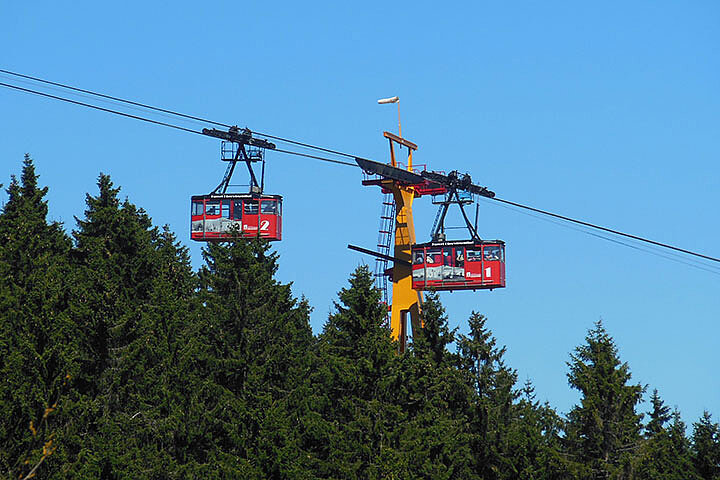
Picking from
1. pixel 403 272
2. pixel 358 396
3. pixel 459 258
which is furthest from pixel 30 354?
pixel 403 272

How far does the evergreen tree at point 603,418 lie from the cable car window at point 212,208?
2998 cm

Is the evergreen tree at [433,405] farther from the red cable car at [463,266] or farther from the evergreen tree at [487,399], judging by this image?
the red cable car at [463,266]

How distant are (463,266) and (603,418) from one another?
76.5 feet

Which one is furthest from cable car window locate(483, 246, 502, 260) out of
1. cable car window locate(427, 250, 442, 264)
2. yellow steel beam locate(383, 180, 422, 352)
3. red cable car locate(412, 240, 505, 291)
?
yellow steel beam locate(383, 180, 422, 352)

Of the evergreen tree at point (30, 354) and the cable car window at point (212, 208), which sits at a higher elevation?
the cable car window at point (212, 208)

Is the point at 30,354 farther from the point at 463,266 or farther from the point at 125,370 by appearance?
the point at 463,266

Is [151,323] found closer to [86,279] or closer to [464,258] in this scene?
[86,279]

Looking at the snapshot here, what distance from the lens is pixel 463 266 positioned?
67.4m

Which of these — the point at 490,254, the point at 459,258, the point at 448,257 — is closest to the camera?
the point at 490,254

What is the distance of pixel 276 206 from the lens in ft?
231

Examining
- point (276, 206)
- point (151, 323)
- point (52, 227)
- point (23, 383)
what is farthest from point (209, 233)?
point (23, 383)

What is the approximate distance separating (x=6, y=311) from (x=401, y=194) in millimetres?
36691

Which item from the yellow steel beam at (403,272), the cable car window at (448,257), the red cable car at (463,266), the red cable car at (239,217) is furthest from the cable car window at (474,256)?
the red cable car at (239,217)

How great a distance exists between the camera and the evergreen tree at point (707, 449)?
161 ft
